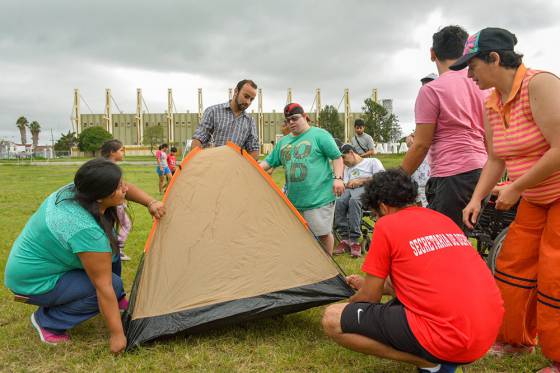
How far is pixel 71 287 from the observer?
10.5 ft

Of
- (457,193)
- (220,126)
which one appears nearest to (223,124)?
(220,126)

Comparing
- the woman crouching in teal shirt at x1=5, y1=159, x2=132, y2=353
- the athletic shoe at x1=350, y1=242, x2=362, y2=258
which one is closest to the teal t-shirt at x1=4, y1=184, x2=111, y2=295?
the woman crouching in teal shirt at x1=5, y1=159, x2=132, y2=353

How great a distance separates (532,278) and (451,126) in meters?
1.09

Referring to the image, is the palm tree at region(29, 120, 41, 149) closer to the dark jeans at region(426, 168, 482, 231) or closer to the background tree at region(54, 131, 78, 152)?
the background tree at region(54, 131, 78, 152)

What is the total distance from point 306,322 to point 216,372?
1.01m

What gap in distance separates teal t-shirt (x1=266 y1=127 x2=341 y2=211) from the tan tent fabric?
2.56 feet

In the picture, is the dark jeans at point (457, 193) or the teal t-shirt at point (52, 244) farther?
the dark jeans at point (457, 193)

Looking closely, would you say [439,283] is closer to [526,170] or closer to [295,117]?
[526,170]

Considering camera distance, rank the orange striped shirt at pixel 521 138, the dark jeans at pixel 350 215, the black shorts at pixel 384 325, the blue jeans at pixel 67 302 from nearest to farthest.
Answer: the black shorts at pixel 384 325
the orange striped shirt at pixel 521 138
the blue jeans at pixel 67 302
the dark jeans at pixel 350 215

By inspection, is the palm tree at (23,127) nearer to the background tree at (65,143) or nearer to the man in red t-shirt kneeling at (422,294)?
the background tree at (65,143)

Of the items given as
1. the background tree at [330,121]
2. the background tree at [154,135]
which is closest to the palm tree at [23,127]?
the background tree at [154,135]

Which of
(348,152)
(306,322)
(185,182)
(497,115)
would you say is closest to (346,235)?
(348,152)

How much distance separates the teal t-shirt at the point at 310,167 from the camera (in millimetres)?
4438

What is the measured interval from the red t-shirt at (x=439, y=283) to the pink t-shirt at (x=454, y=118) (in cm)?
86
